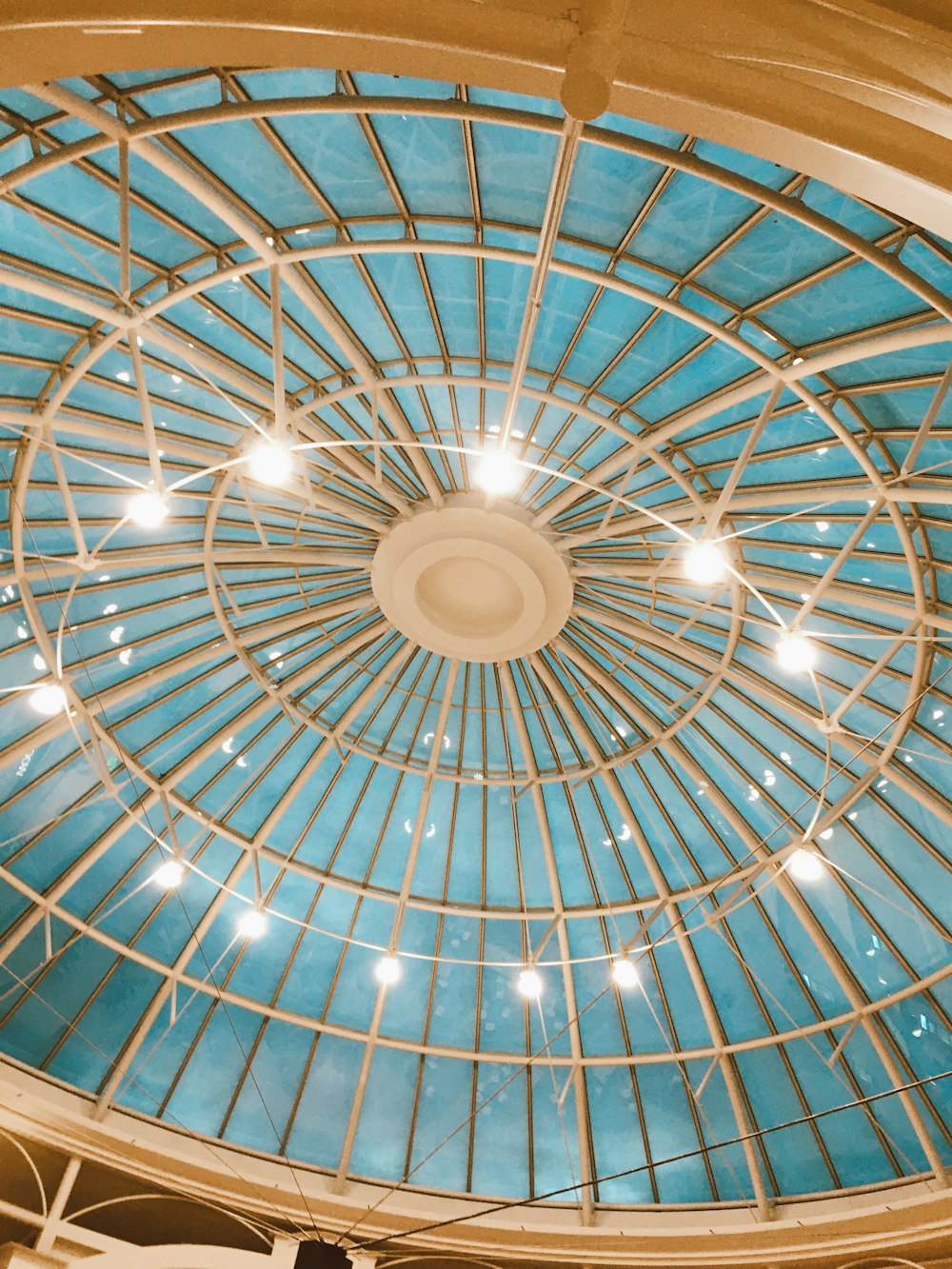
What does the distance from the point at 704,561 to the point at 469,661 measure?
10242mm

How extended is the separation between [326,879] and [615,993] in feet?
28.8

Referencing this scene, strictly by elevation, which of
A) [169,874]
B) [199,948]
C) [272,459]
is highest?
[199,948]

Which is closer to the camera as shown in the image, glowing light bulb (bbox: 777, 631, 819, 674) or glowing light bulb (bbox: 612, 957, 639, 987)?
glowing light bulb (bbox: 777, 631, 819, 674)

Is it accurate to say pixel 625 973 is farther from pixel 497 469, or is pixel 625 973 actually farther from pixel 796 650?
pixel 497 469

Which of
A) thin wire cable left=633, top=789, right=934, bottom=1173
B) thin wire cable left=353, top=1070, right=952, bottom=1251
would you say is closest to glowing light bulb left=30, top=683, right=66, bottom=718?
thin wire cable left=353, top=1070, right=952, bottom=1251

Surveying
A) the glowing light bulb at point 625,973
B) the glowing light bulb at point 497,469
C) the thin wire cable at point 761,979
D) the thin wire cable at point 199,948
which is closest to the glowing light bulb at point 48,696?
the thin wire cable at point 199,948

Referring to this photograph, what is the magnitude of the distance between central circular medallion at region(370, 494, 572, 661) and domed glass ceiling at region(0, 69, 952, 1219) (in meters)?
0.57

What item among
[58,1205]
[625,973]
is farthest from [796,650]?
[58,1205]

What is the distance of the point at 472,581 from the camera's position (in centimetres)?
2122

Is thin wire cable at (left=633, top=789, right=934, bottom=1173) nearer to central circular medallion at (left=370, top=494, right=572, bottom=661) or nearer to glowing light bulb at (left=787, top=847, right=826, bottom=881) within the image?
glowing light bulb at (left=787, top=847, right=826, bottom=881)

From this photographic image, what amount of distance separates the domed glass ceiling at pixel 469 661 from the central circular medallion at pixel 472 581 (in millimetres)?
574

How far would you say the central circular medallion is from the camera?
2022cm

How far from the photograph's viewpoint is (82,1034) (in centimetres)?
2398

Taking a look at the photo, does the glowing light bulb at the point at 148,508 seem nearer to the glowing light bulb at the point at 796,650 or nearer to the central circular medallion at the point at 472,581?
the central circular medallion at the point at 472,581
